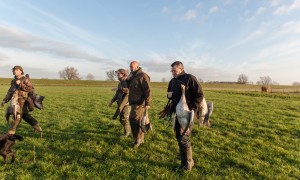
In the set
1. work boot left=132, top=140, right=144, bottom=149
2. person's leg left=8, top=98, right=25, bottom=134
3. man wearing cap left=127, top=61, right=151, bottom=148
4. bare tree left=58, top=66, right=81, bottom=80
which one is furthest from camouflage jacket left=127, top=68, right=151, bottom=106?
bare tree left=58, top=66, right=81, bottom=80

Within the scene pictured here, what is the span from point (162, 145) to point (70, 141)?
334 centimetres

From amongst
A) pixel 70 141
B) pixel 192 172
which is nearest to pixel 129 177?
pixel 192 172

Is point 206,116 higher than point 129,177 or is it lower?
higher

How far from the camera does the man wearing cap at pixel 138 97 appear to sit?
7613mm

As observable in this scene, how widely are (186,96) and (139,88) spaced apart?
2307mm

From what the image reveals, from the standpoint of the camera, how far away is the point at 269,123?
11852 millimetres

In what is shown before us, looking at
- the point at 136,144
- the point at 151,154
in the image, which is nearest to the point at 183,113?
the point at 151,154

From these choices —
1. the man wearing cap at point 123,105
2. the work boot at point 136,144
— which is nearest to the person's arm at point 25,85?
the man wearing cap at point 123,105

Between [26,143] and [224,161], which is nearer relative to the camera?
[224,161]

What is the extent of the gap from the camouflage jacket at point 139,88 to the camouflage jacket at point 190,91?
173cm

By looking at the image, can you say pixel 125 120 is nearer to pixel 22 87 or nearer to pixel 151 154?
pixel 151 154

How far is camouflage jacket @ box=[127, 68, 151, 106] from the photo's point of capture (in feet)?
24.9

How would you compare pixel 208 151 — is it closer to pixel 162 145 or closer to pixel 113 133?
pixel 162 145

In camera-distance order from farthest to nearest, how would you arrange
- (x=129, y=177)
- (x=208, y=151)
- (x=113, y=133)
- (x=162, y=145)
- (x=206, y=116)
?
(x=113, y=133) < (x=162, y=145) < (x=208, y=151) < (x=206, y=116) < (x=129, y=177)
